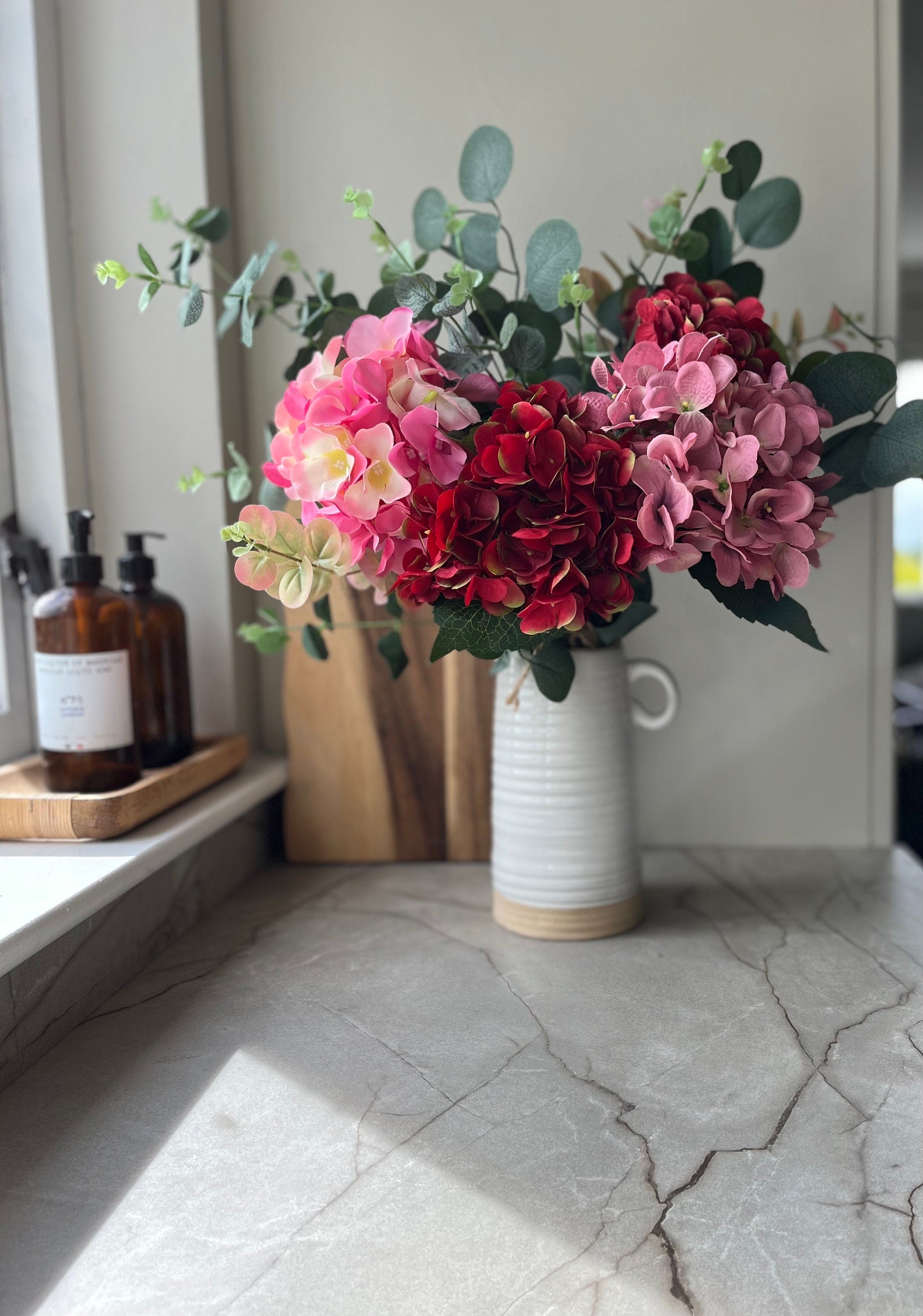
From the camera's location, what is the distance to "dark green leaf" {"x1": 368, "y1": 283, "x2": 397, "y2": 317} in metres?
0.84

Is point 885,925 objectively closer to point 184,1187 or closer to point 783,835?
point 783,835

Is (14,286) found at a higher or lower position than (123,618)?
higher

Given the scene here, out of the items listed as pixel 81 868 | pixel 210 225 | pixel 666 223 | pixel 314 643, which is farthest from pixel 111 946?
pixel 666 223

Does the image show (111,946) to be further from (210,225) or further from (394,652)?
(210,225)

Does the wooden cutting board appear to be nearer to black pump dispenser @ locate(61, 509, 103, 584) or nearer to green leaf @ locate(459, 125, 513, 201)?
black pump dispenser @ locate(61, 509, 103, 584)

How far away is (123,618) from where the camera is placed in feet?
2.91

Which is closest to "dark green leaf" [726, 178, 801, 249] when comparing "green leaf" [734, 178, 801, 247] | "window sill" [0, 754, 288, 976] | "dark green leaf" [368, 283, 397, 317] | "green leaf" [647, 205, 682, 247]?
"green leaf" [734, 178, 801, 247]

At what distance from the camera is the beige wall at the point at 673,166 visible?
1034 mm

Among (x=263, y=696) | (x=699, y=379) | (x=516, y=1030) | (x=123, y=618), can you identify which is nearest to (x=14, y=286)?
(x=123, y=618)

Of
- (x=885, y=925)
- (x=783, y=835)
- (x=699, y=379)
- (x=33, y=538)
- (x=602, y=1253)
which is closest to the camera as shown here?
(x=602, y=1253)

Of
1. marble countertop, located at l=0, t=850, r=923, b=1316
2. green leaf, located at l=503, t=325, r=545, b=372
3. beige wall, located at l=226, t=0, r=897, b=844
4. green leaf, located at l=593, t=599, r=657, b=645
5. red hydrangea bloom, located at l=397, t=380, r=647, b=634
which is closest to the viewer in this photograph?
marble countertop, located at l=0, t=850, r=923, b=1316

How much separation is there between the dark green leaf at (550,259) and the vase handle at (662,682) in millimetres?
336

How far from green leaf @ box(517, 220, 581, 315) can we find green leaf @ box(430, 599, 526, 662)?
260 mm

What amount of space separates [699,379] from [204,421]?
0.58 metres
